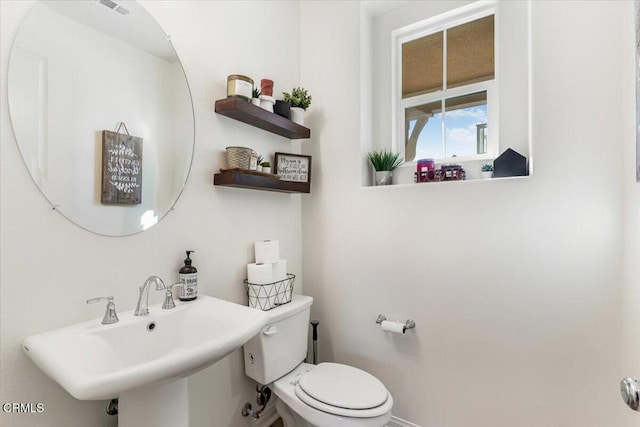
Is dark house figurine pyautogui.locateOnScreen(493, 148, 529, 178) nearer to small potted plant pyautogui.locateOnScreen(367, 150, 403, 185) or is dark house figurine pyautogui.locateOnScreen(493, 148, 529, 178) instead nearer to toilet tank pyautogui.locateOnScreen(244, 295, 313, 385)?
small potted plant pyautogui.locateOnScreen(367, 150, 403, 185)

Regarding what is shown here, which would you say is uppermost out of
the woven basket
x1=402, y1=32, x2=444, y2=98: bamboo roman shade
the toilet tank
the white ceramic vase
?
x1=402, y1=32, x2=444, y2=98: bamboo roman shade

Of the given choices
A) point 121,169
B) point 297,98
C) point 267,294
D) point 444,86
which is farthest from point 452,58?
point 121,169

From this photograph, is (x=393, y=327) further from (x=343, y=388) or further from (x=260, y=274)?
(x=260, y=274)

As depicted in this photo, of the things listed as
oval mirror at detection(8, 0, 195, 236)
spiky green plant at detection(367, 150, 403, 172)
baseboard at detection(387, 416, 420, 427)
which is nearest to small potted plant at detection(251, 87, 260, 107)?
oval mirror at detection(8, 0, 195, 236)

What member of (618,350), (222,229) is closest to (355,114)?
(222,229)

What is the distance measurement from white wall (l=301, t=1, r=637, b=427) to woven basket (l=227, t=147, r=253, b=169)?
24.1 inches

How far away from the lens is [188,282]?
1.28m

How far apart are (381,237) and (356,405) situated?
83 centimetres

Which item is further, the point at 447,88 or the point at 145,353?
the point at 447,88

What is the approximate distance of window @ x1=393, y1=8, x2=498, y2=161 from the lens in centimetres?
168

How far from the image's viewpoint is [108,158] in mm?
1102

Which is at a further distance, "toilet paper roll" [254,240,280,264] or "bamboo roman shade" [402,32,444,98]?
"bamboo roman shade" [402,32,444,98]

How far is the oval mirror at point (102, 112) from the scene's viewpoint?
0.94 meters

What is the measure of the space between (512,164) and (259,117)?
4.04 feet
